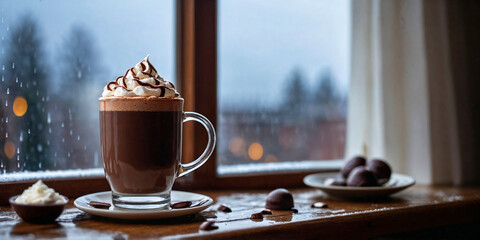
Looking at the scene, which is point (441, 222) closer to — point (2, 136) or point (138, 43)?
point (138, 43)

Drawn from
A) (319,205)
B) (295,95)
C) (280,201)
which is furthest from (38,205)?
(295,95)

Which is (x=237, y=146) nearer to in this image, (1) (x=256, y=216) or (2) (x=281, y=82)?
(2) (x=281, y=82)

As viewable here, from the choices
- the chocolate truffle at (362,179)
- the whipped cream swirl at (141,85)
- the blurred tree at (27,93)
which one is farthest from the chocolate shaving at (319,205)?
the blurred tree at (27,93)

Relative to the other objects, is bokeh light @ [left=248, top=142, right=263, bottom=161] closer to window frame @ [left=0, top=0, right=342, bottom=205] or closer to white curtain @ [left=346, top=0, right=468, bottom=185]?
window frame @ [left=0, top=0, right=342, bottom=205]

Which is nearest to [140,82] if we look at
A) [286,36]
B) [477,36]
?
[286,36]

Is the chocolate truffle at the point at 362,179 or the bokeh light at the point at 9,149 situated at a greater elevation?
the bokeh light at the point at 9,149

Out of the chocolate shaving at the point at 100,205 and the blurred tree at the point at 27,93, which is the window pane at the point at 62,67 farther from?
the chocolate shaving at the point at 100,205
